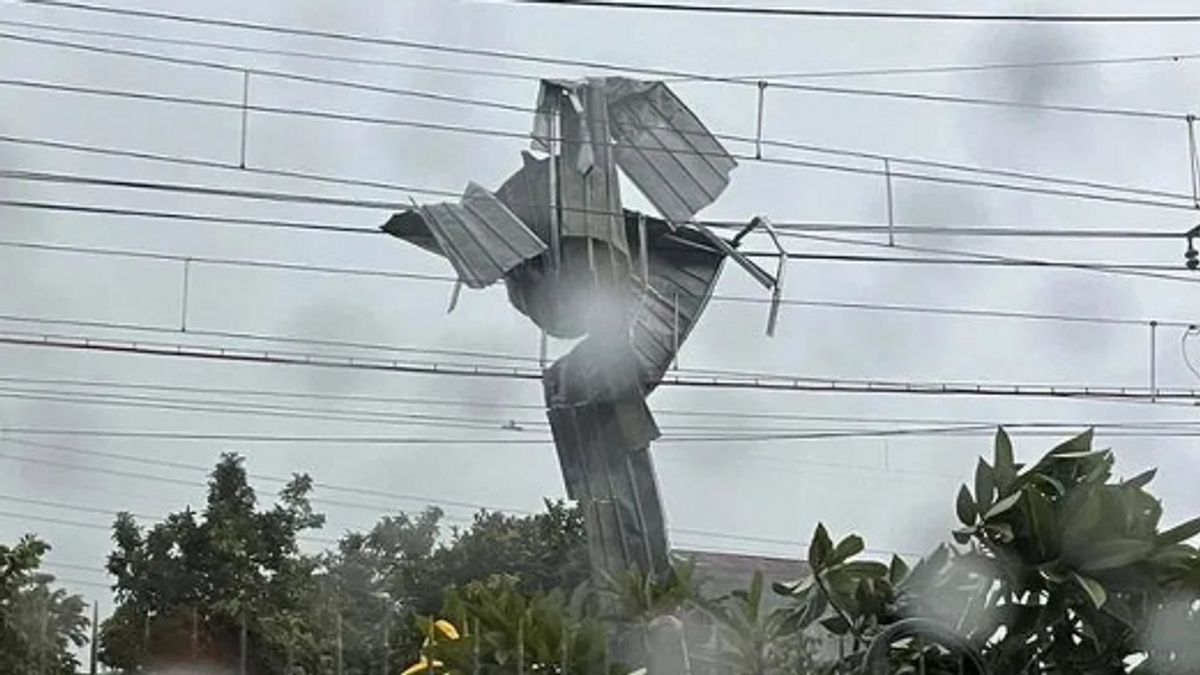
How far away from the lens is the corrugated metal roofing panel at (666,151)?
34.6 ft

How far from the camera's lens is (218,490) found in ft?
48.8

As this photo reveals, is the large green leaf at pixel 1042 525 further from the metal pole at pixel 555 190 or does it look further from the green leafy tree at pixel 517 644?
the metal pole at pixel 555 190

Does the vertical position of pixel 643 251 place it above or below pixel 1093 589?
above

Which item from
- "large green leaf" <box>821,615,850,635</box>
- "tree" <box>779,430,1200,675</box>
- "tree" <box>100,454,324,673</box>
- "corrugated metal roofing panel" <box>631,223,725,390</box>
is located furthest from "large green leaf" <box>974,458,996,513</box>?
"tree" <box>100,454,324,673</box>

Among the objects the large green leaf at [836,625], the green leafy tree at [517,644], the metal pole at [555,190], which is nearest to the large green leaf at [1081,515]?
the large green leaf at [836,625]

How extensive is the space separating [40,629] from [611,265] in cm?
394

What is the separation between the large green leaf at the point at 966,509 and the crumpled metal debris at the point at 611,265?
4997 mm

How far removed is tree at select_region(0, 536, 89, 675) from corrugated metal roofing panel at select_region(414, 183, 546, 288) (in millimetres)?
2763

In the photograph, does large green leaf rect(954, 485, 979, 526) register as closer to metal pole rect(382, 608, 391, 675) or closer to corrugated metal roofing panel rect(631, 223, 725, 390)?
metal pole rect(382, 608, 391, 675)

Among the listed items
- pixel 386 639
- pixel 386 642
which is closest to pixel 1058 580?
pixel 386 642

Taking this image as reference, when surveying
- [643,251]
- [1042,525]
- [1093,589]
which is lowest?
[1093,589]

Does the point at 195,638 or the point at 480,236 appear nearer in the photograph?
the point at 480,236

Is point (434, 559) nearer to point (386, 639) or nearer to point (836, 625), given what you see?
point (386, 639)

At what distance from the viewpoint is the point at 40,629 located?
8.34 metres
